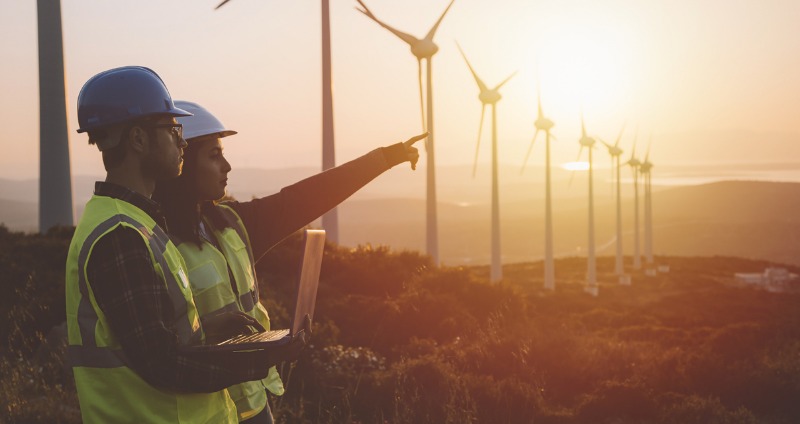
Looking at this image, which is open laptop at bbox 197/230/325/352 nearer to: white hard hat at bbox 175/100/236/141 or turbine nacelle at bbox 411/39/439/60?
white hard hat at bbox 175/100/236/141

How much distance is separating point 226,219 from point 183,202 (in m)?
0.25

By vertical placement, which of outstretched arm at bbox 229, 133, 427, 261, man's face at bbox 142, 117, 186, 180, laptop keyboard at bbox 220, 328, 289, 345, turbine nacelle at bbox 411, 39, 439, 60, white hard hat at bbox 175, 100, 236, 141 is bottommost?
laptop keyboard at bbox 220, 328, 289, 345

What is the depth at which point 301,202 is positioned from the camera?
413cm

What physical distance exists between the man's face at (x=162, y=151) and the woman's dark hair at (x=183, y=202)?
0.48 m

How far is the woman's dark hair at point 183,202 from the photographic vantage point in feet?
11.3

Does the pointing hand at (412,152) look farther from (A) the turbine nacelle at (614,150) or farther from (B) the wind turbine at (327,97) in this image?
(A) the turbine nacelle at (614,150)

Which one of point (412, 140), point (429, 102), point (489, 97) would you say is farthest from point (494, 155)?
point (412, 140)

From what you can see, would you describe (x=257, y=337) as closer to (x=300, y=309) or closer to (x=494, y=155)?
(x=300, y=309)

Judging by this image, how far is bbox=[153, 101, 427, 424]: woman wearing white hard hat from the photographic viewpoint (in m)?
Result: 3.42

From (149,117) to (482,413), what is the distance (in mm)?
7103

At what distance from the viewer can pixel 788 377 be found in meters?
12.6

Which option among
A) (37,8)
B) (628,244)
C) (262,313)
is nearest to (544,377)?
(262,313)

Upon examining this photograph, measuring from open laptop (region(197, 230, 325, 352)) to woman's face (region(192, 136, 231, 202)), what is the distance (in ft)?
2.15

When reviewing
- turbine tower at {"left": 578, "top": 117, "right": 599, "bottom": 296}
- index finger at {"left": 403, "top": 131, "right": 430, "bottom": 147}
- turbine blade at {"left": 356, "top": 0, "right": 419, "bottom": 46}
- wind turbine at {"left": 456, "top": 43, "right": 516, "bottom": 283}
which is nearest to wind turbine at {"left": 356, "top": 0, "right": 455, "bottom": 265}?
turbine blade at {"left": 356, "top": 0, "right": 419, "bottom": 46}
